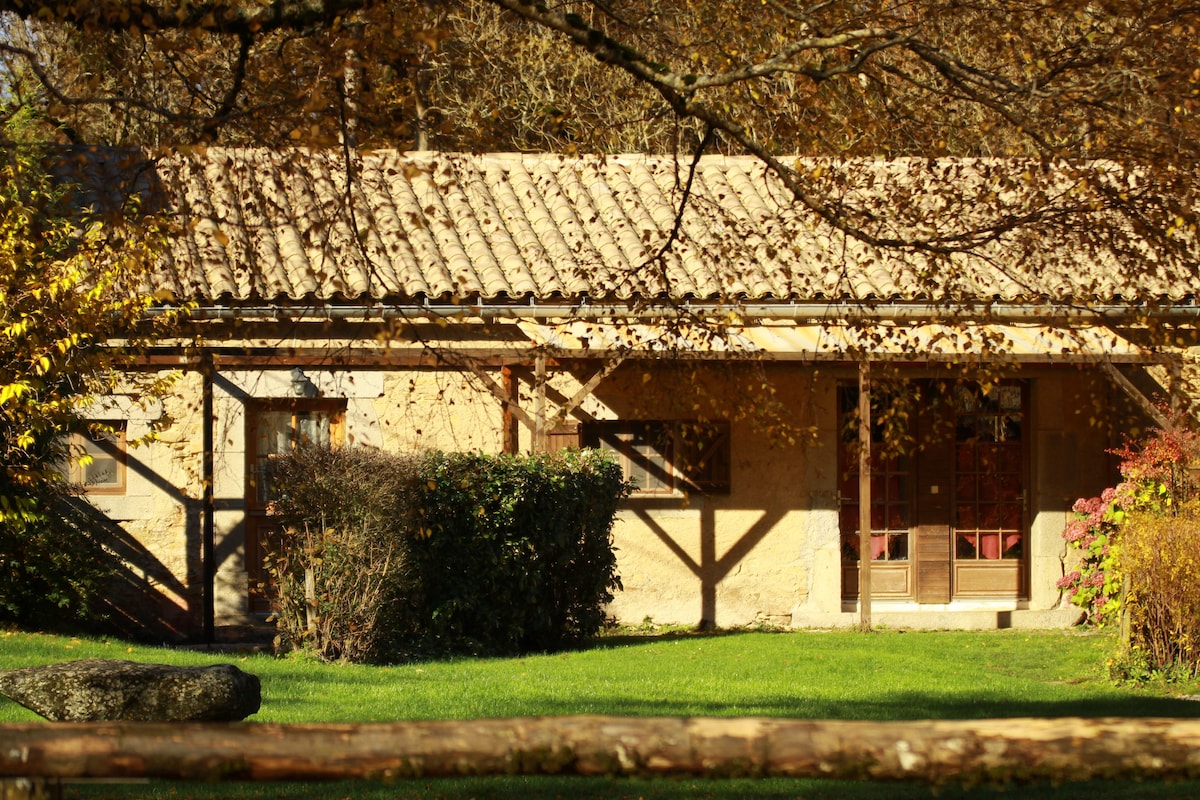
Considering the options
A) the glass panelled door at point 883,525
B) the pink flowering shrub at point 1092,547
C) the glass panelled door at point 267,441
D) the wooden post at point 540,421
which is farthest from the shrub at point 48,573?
the pink flowering shrub at point 1092,547

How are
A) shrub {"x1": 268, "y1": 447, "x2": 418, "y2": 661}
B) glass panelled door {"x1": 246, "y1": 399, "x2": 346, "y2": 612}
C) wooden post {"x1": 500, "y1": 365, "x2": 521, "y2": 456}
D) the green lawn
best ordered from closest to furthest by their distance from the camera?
the green lawn
shrub {"x1": 268, "y1": 447, "x2": 418, "y2": 661}
wooden post {"x1": 500, "y1": 365, "x2": 521, "y2": 456}
glass panelled door {"x1": 246, "y1": 399, "x2": 346, "y2": 612}

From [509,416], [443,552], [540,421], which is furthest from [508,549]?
[509,416]

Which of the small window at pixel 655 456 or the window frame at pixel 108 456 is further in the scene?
the small window at pixel 655 456

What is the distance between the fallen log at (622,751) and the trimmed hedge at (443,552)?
601 centimetres

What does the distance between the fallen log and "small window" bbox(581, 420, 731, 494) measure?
9382mm

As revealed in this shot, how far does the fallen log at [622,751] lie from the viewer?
2.84 metres

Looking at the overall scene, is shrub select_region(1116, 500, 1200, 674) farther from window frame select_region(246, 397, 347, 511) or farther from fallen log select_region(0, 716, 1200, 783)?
window frame select_region(246, 397, 347, 511)

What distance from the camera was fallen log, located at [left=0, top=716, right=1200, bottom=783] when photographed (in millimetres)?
2836

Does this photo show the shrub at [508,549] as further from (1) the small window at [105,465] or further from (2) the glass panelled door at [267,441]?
(1) the small window at [105,465]

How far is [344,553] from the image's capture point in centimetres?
938

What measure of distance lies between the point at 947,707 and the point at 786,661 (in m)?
2.12

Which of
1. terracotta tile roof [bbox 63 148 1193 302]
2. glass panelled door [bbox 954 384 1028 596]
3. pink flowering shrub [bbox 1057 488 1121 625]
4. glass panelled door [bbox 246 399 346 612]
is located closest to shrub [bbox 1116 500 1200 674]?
pink flowering shrub [bbox 1057 488 1121 625]

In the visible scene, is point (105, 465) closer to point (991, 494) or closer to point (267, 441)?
point (267, 441)

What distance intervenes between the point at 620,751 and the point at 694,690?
17.5ft
